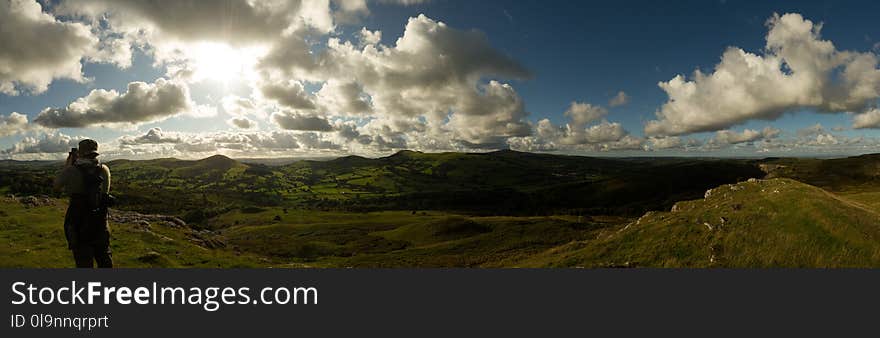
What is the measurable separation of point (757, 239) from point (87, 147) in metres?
31.7

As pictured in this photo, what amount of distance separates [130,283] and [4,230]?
38.7 meters

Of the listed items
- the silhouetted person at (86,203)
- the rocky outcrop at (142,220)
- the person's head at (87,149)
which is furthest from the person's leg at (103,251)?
the rocky outcrop at (142,220)

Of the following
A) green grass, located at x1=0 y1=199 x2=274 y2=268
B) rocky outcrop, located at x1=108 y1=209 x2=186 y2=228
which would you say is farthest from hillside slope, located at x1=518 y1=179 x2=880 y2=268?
rocky outcrop, located at x1=108 y1=209 x2=186 y2=228

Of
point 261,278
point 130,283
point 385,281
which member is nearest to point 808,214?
point 385,281

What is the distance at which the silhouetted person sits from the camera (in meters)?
11.5

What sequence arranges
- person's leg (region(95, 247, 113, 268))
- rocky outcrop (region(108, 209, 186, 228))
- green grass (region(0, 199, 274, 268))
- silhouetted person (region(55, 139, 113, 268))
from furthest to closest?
rocky outcrop (region(108, 209, 186, 228))
green grass (region(0, 199, 274, 268))
person's leg (region(95, 247, 113, 268))
silhouetted person (region(55, 139, 113, 268))

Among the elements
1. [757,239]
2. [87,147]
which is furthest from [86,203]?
[757,239]

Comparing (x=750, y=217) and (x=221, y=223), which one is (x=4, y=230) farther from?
(x=221, y=223)

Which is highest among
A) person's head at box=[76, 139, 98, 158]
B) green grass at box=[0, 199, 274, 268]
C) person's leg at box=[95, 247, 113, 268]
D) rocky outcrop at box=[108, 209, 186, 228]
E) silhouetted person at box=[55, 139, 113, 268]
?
person's head at box=[76, 139, 98, 158]

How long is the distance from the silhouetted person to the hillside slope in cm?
2353

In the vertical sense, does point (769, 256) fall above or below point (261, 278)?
below

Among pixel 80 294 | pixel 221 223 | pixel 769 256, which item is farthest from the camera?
pixel 221 223

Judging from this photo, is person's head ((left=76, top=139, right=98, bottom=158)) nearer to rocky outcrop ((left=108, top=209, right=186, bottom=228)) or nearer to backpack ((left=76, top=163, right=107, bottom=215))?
backpack ((left=76, top=163, right=107, bottom=215))

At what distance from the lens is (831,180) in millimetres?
192250
